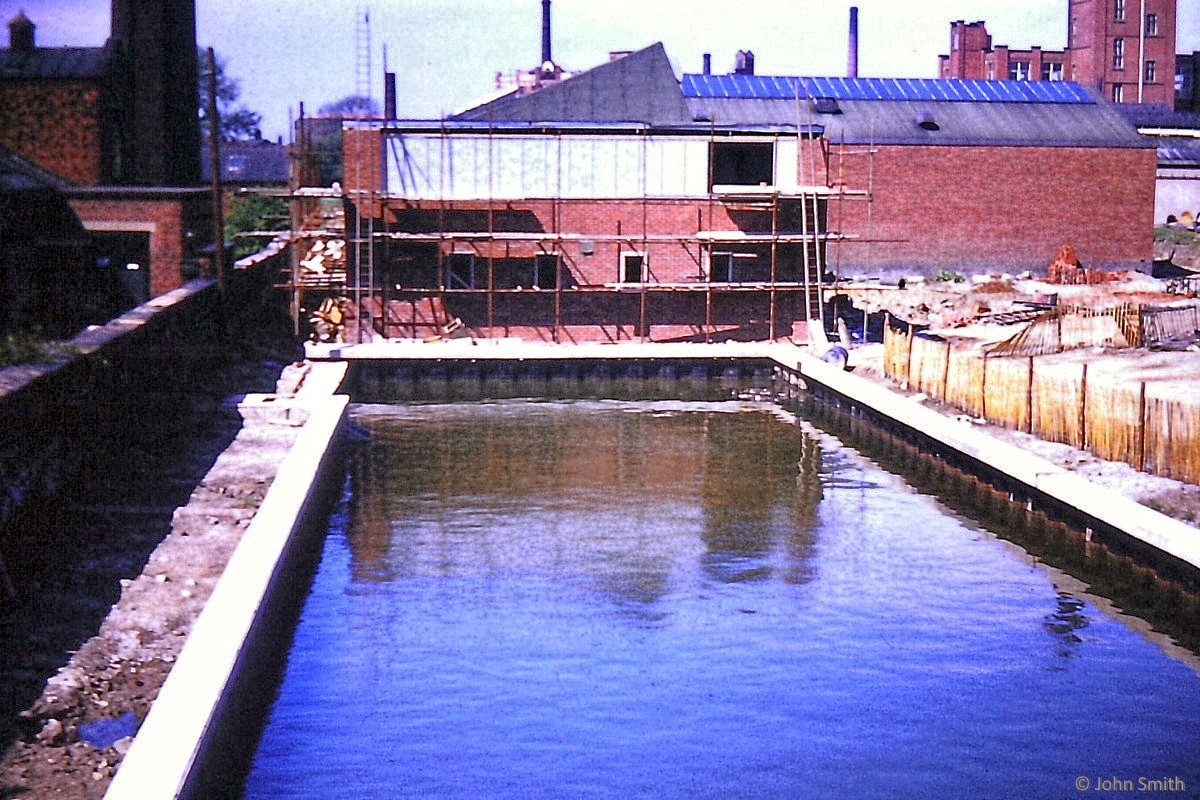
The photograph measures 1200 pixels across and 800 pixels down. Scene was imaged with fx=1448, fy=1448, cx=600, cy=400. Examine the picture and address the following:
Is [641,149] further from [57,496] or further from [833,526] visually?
[57,496]

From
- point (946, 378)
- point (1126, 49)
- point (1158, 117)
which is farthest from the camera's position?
point (1126, 49)

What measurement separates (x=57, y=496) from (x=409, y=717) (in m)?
4.85

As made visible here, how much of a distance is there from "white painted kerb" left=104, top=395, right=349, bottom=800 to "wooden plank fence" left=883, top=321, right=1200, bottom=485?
10173mm

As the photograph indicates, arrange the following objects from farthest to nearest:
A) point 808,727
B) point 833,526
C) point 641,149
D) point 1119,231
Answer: point 1119,231, point 641,149, point 833,526, point 808,727

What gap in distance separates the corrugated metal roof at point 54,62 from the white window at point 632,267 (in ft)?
45.2

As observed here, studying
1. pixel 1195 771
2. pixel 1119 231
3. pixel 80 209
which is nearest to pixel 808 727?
pixel 1195 771

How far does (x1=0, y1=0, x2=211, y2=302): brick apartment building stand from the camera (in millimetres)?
35281

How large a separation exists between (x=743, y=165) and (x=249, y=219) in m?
21.3

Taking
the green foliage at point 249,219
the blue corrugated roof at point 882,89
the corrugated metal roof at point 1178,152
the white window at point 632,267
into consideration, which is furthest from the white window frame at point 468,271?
the corrugated metal roof at point 1178,152

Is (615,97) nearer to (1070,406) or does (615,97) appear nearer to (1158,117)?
(1070,406)

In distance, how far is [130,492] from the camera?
1648cm

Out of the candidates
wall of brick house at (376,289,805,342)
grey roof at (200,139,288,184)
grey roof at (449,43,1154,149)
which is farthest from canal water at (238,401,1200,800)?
grey roof at (200,139,288,184)

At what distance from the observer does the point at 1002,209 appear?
164 ft

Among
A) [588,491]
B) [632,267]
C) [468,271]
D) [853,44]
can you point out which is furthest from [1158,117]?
[588,491]
